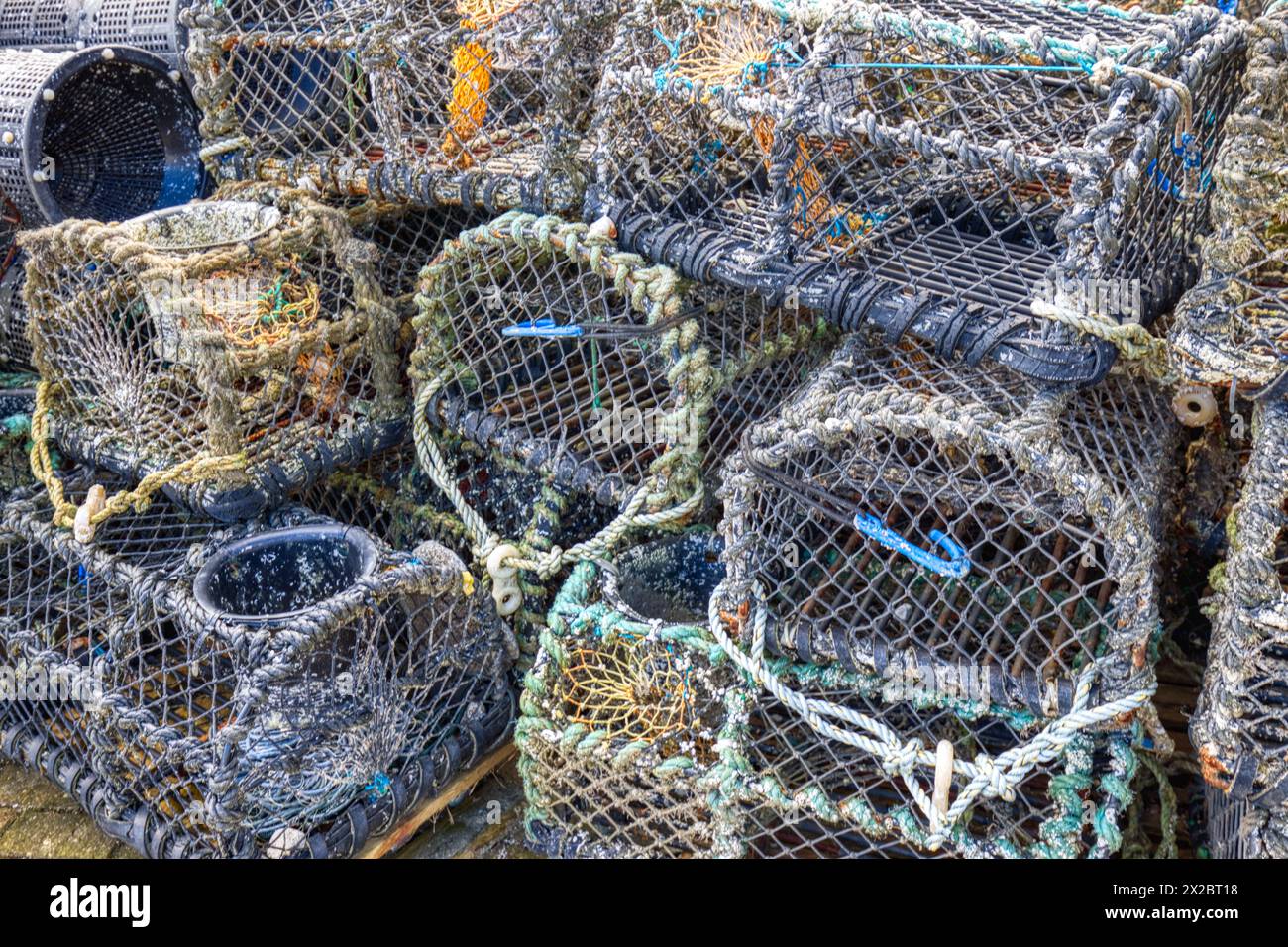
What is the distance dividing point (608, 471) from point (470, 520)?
35cm

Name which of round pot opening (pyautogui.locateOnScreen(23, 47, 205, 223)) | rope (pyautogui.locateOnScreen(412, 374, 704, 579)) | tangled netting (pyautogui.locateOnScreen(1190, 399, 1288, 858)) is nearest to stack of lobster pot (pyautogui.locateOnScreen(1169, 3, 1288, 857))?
tangled netting (pyautogui.locateOnScreen(1190, 399, 1288, 858))

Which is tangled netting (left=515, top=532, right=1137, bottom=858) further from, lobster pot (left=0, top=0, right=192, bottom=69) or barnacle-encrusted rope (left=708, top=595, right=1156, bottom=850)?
lobster pot (left=0, top=0, right=192, bottom=69)

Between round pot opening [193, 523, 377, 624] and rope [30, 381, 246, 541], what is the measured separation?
6.4 inches

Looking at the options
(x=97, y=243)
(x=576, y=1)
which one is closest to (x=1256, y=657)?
(x=576, y=1)

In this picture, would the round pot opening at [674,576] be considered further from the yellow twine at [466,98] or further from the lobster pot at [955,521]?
the yellow twine at [466,98]

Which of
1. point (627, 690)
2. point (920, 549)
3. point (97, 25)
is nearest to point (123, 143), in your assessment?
point (97, 25)

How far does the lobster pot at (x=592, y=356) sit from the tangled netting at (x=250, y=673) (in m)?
0.37

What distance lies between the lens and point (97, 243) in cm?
273

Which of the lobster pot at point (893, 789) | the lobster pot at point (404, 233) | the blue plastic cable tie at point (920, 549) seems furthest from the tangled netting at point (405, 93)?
the lobster pot at point (893, 789)

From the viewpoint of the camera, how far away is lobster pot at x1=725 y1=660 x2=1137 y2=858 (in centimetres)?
210

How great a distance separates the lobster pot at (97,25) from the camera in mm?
3418

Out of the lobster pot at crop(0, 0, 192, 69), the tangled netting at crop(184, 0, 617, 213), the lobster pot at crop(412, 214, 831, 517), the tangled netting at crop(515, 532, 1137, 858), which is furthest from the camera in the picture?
the lobster pot at crop(0, 0, 192, 69)

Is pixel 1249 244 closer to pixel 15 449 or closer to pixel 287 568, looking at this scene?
pixel 287 568

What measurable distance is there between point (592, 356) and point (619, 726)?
798 millimetres
